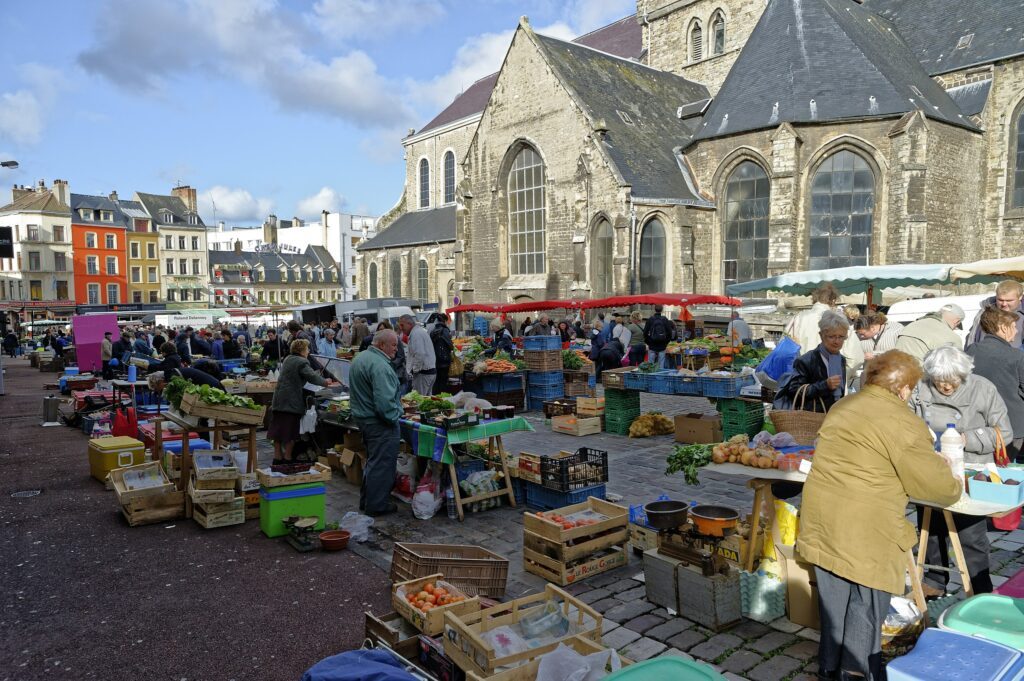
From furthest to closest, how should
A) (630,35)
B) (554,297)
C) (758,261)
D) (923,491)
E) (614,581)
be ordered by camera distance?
(630,35), (554,297), (758,261), (614,581), (923,491)

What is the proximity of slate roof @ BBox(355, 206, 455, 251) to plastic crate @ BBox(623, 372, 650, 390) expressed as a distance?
28.5 metres

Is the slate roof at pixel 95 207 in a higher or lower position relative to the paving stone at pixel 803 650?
higher

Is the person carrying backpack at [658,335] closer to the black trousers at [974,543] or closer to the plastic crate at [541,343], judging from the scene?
the plastic crate at [541,343]

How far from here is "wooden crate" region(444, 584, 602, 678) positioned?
3533 mm

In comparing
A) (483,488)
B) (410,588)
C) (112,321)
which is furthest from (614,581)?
(112,321)

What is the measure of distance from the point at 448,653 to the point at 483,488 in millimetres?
3434

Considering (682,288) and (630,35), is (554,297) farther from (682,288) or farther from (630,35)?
(630,35)

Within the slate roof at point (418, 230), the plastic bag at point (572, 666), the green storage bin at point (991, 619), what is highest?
the slate roof at point (418, 230)

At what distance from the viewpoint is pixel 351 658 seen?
3158mm

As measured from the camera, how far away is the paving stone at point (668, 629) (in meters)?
Result: 4.42

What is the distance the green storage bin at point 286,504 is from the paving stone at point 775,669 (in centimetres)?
421

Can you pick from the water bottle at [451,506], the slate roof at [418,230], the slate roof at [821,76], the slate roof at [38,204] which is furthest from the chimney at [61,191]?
the water bottle at [451,506]

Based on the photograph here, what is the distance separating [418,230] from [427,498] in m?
36.4

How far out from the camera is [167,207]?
62656mm
